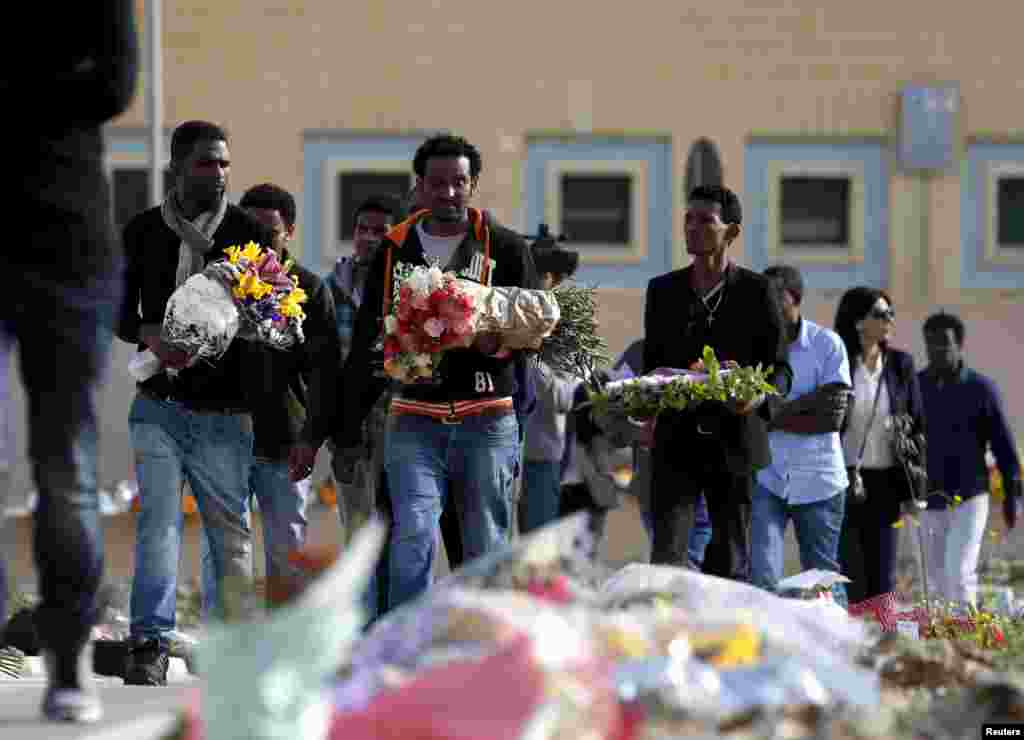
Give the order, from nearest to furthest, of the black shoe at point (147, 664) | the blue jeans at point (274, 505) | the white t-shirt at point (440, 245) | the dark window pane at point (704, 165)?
the black shoe at point (147, 664) < the white t-shirt at point (440, 245) < the blue jeans at point (274, 505) < the dark window pane at point (704, 165)

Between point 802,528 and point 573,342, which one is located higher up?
point 573,342

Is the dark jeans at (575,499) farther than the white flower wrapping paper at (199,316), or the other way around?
the dark jeans at (575,499)

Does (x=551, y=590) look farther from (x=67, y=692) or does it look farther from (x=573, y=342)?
(x=573, y=342)

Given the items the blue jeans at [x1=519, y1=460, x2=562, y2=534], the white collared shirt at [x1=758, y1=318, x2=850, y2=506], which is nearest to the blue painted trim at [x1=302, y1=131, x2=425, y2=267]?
the blue jeans at [x1=519, y1=460, x2=562, y2=534]

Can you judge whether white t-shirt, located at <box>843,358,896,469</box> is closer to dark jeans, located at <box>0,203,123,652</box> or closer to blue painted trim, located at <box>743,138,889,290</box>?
dark jeans, located at <box>0,203,123,652</box>

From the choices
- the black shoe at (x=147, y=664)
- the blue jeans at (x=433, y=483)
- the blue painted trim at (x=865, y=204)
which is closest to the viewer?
the black shoe at (x=147, y=664)

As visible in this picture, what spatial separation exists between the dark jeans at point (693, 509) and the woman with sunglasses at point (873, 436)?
3241 mm

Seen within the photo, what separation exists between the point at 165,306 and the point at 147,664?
1.38 m

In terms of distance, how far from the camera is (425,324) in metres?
9.59

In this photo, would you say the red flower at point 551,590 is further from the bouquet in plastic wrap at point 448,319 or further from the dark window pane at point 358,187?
the dark window pane at point 358,187

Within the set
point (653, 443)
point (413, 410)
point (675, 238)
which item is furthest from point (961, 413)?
point (675, 238)

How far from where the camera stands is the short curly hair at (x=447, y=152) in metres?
10.2

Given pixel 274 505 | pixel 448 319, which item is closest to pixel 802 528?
pixel 274 505

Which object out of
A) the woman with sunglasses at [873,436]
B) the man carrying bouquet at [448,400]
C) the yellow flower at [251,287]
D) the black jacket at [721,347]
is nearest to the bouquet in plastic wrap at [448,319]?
the man carrying bouquet at [448,400]
